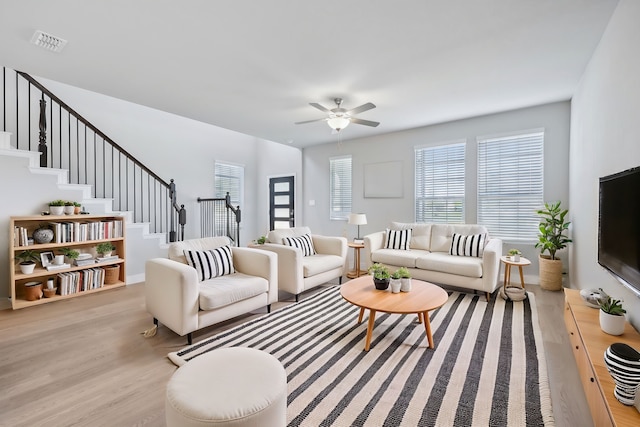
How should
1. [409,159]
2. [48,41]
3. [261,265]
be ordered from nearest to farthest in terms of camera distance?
[48,41] < [261,265] < [409,159]

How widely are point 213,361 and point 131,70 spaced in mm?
3065

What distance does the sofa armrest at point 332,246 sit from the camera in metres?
4.31

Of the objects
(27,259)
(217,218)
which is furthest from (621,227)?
(217,218)

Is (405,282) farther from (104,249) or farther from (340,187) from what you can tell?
(104,249)

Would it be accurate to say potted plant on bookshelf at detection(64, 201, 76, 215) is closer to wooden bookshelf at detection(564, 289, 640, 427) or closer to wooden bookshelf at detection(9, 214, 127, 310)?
wooden bookshelf at detection(9, 214, 127, 310)

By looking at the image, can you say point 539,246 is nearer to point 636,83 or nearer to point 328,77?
point 636,83

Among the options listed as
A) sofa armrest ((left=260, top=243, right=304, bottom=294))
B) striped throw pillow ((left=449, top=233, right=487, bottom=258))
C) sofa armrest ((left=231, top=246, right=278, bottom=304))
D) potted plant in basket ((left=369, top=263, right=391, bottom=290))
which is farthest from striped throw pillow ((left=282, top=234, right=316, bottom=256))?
striped throw pillow ((left=449, top=233, right=487, bottom=258))

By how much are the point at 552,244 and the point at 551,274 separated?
40 centimetres

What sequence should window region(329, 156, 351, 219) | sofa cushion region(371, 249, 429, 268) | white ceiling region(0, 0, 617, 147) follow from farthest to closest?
window region(329, 156, 351, 219), sofa cushion region(371, 249, 429, 268), white ceiling region(0, 0, 617, 147)

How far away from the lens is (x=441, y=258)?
390 centimetres

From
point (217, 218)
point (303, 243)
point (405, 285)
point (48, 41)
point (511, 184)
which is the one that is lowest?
point (405, 285)

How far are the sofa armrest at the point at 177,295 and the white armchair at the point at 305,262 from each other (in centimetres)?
123

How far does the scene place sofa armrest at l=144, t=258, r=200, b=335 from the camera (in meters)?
2.38

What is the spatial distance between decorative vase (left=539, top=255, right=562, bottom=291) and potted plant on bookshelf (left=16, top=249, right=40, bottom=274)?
254 inches
